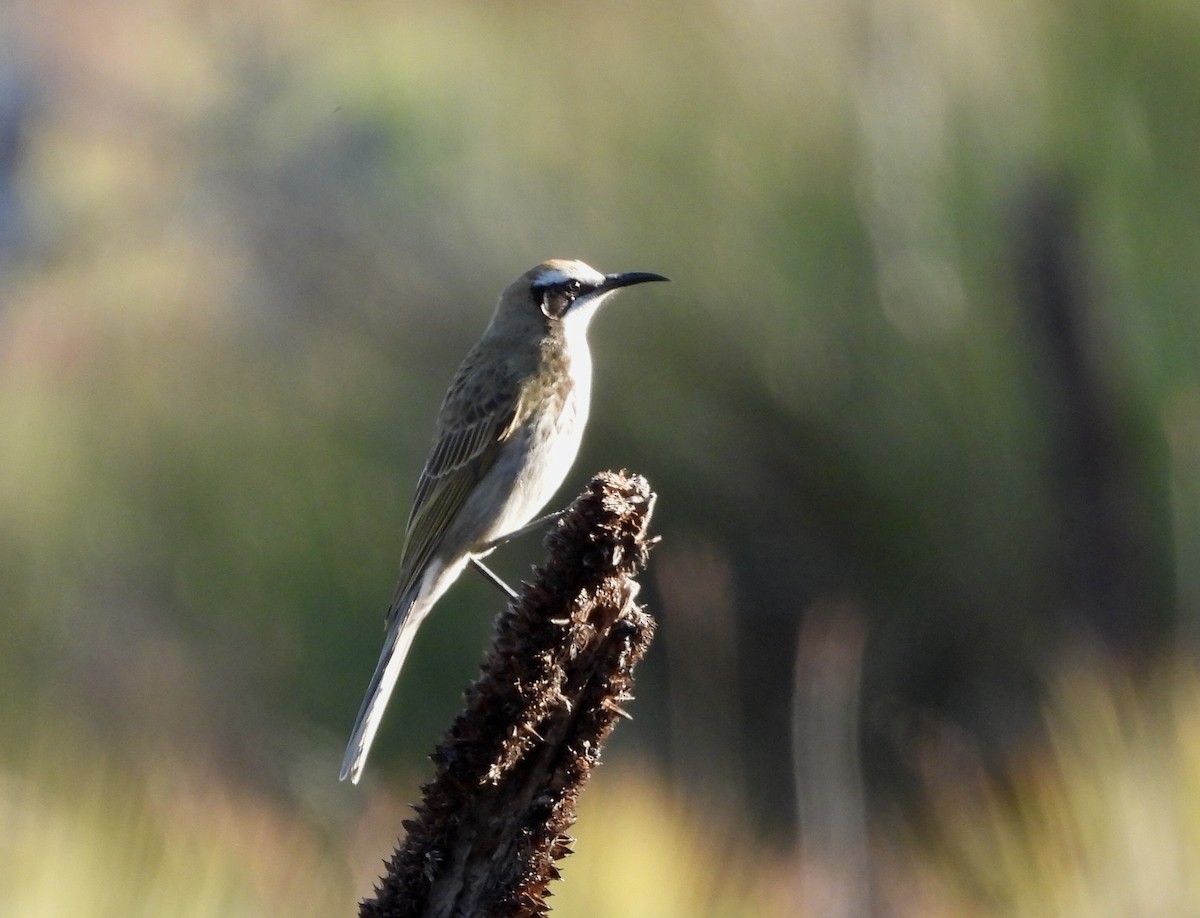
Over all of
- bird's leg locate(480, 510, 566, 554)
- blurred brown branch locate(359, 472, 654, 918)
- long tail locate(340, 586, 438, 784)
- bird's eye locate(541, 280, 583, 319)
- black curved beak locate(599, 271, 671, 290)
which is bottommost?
blurred brown branch locate(359, 472, 654, 918)

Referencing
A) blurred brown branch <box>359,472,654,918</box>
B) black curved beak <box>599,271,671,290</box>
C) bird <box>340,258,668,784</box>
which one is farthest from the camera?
black curved beak <box>599,271,671,290</box>

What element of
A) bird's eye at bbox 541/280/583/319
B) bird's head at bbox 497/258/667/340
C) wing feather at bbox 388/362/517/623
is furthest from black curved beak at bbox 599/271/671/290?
wing feather at bbox 388/362/517/623

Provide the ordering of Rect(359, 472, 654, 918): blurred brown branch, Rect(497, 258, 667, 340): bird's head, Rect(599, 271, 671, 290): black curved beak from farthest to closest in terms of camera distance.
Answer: Rect(497, 258, 667, 340): bird's head, Rect(599, 271, 671, 290): black curved beak, Rect(359, 472, 654, 918): blurred brown branch

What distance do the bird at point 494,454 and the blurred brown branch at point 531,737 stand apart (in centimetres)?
172

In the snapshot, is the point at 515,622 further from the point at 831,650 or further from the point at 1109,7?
the point at 1109,7

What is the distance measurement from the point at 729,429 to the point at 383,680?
1.69 m

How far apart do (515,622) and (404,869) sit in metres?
0.42

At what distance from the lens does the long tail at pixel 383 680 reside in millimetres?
3674

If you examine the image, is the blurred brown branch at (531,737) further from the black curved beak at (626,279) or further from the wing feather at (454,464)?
the black curved beak at (626,279)

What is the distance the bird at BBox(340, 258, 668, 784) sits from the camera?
4.34 m

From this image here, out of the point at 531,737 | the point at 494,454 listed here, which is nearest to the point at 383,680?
the point at 494,454

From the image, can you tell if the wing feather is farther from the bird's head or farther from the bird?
the bird's head

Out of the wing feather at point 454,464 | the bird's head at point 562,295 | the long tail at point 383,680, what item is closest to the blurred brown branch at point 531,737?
the long tail at point 383,680

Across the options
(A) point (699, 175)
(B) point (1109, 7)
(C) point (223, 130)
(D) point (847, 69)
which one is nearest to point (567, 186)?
(A) point (699, 175)
